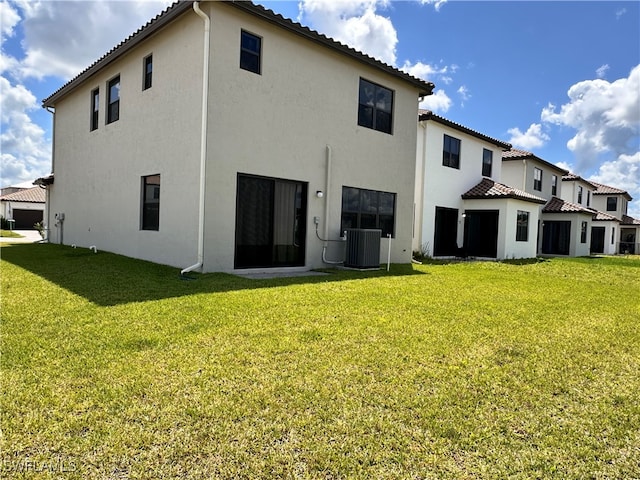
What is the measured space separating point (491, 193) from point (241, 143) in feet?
41.6

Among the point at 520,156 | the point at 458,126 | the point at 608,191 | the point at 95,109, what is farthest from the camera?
the point at 608,191

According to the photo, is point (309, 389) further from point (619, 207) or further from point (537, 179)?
point (619, 207)

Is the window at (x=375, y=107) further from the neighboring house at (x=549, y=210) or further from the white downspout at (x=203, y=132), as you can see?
the neighboring house at (x=549, y=210)

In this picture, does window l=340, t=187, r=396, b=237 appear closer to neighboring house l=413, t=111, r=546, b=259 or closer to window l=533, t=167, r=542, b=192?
neighboring house l=413, t=111, r=546, b=259

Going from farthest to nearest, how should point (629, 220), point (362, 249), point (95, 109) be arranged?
point (629, 220) → point (95, 109) → point (362, 249)

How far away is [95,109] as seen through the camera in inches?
543

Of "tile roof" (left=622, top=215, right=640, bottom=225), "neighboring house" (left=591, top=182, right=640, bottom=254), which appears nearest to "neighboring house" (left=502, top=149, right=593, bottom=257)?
"neighboring house" (left=591, top=182, right=640, bottom=254)

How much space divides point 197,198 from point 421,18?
33.4ft

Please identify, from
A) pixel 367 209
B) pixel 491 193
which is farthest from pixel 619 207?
pixel 367 209

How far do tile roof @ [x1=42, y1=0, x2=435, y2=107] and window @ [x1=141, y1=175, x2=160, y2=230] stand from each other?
354cm

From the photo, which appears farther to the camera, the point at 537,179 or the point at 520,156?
the point at 537,179

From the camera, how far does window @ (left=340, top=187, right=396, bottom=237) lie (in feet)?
38.4

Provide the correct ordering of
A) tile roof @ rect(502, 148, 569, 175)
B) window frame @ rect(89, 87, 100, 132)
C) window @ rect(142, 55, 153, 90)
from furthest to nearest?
tile roof @ rect(502, 148, 569, 175), window frame @ rect(89, 87, 100, 132), window @ rect(142, 55, 153, 90)

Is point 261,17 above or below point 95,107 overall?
Result: above
